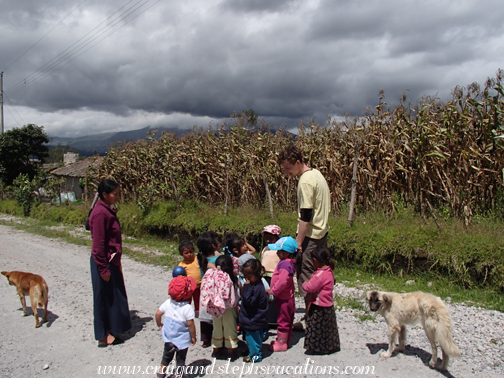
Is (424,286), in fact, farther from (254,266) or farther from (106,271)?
(106,271)

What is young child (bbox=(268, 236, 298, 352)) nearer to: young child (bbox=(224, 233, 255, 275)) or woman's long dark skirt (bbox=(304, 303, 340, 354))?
woman's long dark skirt (bbox=(304, 303, 340, 354))

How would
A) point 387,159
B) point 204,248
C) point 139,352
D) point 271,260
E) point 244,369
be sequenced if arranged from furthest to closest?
point 387,159, point 271,260, point 204,248, point 139,352, point 244,369

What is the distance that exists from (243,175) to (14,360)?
8052mm

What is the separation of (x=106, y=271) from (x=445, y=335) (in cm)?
353

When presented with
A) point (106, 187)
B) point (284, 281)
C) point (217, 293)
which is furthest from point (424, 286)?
point (106, 187)

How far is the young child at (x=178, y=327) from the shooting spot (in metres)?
3.51

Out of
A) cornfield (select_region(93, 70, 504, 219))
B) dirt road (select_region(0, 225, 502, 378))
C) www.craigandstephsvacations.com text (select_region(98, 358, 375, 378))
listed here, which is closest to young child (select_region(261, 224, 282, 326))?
dirt road (select_region(0, 225, 502, 378))

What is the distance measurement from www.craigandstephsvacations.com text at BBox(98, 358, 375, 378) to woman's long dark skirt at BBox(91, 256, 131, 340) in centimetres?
57

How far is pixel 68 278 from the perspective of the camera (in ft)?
24.1

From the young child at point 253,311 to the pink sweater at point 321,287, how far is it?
1.63ft

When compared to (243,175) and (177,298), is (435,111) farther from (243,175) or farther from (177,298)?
(177,298)

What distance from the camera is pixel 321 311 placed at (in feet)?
12.7

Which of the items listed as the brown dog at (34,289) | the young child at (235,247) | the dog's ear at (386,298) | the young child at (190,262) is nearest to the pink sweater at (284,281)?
the young child at (235,247)

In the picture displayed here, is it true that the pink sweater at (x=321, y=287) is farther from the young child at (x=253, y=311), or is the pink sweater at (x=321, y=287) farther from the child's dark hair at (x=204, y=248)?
the child's dark hair at (x=204, y=248)
